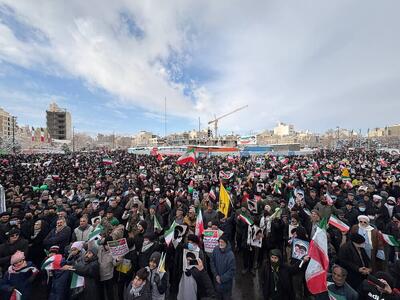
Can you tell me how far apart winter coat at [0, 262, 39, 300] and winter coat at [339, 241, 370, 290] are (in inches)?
219

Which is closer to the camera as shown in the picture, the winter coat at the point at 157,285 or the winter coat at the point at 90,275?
the winter coat at the point at 157,285

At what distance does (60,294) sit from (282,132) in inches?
6667

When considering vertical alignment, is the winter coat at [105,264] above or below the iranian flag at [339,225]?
below

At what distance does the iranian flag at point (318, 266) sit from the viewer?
3451 millimetres

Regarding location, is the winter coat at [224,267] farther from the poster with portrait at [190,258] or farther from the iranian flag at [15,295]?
the iranian flag at [15,295]

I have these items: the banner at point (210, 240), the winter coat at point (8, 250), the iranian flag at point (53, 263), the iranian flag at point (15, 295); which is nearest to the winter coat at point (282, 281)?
the banner at point (210, 240)

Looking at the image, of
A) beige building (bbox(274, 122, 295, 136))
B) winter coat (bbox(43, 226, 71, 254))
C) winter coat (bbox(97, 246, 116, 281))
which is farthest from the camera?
beige building (bbox(274, 122, 295, 136))

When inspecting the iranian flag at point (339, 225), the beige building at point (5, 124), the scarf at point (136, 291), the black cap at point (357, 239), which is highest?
the beige building at point (5, 124)

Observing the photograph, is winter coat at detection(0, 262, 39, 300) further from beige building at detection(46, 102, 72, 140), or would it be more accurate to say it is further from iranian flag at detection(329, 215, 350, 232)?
beige building at detection(46, 102, 72, 140)

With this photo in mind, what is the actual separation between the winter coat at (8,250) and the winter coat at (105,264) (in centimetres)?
193

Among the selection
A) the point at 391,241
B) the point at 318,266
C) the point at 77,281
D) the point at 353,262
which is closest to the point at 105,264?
the point at 77,281

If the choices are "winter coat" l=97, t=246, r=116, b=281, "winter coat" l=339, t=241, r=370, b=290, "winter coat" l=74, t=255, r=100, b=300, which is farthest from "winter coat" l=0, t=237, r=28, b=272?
"winter coat" l=339, t=241, r=370, b=290

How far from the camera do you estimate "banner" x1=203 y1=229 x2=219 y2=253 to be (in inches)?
201

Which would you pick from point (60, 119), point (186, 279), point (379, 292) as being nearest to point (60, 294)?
point (186, 279)
